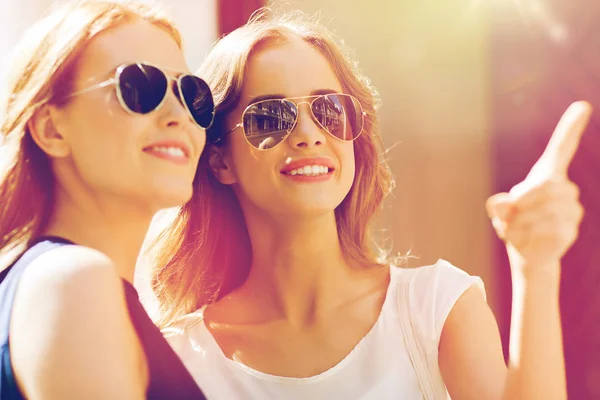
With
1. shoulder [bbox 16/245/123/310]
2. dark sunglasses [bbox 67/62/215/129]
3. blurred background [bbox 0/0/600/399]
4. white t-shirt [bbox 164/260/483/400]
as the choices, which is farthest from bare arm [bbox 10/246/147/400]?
blurred background [bbox 0/0/600/399]

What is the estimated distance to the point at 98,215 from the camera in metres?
1.20

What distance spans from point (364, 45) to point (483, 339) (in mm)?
2241

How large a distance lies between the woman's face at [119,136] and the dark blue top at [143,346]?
0.14m

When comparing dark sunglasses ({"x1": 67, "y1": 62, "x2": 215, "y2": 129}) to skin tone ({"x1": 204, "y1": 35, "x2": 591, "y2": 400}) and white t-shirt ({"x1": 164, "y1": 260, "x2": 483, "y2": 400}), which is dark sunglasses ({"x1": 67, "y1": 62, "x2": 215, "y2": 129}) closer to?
skin tone ({"x1": 204, "y1": 35, "x2": 591, "y2": 400})

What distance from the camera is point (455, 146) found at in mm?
3566

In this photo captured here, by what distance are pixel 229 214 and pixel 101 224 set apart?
83 cm

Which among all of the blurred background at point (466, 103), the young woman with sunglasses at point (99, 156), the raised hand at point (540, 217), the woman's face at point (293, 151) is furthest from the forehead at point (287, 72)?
the blurred background at point (466, 103)

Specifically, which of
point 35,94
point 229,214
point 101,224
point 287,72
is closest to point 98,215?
point 101,224

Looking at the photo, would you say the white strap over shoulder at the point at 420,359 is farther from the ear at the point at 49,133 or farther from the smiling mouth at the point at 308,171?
the ear at the point at 49,133

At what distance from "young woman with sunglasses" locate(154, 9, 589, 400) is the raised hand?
0.17 m

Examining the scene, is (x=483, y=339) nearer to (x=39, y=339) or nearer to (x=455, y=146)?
(x=39, y=339)

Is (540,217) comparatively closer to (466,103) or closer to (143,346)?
(143,346)

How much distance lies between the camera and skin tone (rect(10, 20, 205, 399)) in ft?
3.16

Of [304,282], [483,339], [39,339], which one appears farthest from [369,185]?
[39,339]
